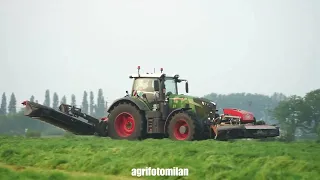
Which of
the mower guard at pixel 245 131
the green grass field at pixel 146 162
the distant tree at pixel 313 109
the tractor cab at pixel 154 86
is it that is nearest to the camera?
the green grass field at pixel 146 162

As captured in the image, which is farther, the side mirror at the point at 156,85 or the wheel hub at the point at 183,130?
the side mirror at the point at 156,85

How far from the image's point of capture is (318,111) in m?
49.2

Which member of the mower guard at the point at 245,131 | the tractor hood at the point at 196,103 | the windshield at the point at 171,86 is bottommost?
the mower guard at the point at 245,131

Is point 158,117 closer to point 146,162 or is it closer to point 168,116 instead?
point 168,116

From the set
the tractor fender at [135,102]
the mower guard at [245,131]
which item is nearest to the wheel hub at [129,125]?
the tractor fender at [135,102]

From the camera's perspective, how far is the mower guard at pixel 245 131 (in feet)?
50.8

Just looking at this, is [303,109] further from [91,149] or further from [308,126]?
[91,149]

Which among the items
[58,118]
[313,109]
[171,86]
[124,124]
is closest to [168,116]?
[171,86]

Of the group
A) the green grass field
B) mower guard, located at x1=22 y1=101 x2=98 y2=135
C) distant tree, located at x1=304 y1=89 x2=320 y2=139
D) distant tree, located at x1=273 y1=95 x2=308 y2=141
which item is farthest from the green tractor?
distant tree, located at x1=273 y1=95 x2=308 y2=141

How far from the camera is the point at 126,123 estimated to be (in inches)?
715

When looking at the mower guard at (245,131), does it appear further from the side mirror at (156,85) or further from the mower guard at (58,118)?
the mower guard at (58,118)

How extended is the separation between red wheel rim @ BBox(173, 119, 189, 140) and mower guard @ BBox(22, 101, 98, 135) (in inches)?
160

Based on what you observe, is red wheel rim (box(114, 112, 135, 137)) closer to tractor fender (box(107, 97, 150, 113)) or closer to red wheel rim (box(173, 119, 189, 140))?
tractor fender (box(107, 97, 150, 113))

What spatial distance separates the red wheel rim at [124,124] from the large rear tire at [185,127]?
87.6 inches
